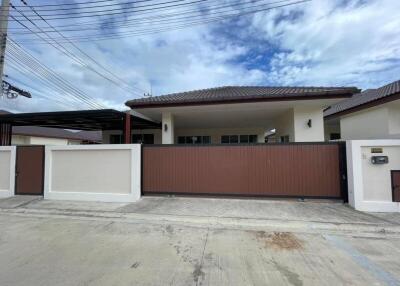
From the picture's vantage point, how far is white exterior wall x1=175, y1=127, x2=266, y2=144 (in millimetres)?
15680

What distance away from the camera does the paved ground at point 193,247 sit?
11.1 ft

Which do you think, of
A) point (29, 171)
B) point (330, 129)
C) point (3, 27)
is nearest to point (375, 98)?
point (330, 129)

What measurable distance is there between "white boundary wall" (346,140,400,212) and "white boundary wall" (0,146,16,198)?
11.8 metres

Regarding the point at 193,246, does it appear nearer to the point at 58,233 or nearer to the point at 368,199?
the point at 58,233

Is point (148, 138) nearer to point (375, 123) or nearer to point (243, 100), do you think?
point (243, 100)

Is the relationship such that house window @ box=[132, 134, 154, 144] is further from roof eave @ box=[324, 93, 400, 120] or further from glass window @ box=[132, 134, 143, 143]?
roof eave @ box=[324, 93, 400, 120]

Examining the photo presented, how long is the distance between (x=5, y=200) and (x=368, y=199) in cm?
1176

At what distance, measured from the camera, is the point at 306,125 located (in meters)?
Result: 9.61

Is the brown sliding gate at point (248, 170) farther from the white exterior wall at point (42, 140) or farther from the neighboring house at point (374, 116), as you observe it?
the white exterior wall at point (42, 140)

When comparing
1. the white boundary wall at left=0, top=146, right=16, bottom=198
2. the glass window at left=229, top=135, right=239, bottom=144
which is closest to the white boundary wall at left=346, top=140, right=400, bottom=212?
the glass window at left=229, top=135, right=239, bottom=144

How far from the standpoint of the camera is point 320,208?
267 inches

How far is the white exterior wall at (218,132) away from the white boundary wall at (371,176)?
892cm

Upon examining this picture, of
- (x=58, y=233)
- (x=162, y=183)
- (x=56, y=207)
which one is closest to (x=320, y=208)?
(x=162, y=183)

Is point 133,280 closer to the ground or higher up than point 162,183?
closer to the ground
